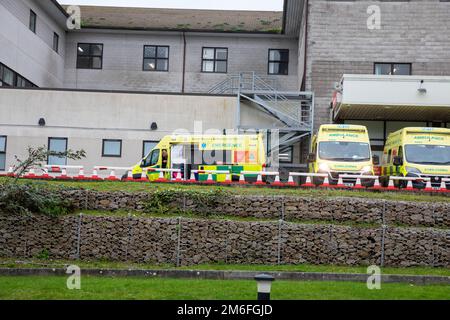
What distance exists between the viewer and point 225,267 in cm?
1834

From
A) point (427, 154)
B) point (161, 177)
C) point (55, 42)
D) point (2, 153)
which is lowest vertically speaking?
point (161, 177)

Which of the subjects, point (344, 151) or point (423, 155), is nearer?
point (423, 155)

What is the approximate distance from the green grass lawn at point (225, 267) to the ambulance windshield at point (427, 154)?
Answer: 924 centimetres

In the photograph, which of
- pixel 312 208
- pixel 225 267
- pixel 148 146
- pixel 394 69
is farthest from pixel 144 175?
pixel 394 69

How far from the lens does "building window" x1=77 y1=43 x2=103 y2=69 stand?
4647 centimetres

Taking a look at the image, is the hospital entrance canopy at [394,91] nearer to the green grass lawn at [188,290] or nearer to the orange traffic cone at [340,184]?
the orange traffic cone at [340,184]

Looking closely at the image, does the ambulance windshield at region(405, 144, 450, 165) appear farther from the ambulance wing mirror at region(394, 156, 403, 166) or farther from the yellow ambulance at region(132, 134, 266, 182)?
the yellow ambulance at region(132, 134, 266, 182)

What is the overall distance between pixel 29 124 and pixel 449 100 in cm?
1987

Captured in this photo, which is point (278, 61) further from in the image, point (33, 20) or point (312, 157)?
point (312, 157)

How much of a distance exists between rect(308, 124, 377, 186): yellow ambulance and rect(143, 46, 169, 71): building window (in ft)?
63.4

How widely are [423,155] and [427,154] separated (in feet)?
0.52

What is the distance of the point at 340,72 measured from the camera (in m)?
36.3

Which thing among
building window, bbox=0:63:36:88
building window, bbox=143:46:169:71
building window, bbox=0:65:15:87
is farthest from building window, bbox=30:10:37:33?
building window, bbox=143:46:169:71

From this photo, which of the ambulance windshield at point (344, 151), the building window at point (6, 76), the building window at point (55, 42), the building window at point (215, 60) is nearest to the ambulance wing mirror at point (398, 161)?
the ambulance windshield at point (344, 151)
